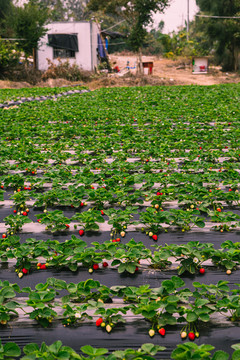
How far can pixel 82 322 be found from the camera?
229 centimetres

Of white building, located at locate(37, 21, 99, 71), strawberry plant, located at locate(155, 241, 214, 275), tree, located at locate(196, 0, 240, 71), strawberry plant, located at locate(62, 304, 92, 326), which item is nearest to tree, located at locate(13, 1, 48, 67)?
white building, located at locate(37, 21, 99, 71)

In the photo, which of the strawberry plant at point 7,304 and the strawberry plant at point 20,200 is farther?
the strawberry plant at point 20,200

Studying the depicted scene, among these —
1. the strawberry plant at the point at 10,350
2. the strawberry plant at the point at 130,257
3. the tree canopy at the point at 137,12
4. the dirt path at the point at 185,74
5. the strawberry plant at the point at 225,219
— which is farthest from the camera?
the dirt path at the point at 185,74

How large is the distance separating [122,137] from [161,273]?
178 inches

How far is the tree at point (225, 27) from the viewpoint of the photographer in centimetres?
3155

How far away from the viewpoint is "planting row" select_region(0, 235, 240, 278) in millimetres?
2758

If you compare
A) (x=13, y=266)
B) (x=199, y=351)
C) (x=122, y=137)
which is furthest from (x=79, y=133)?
(x=199, y=351)

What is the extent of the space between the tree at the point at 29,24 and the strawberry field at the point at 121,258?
22548 mm

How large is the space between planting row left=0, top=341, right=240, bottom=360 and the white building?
28.1 m

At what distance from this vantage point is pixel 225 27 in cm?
3244

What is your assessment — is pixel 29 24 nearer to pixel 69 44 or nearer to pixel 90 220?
pixel 69 44

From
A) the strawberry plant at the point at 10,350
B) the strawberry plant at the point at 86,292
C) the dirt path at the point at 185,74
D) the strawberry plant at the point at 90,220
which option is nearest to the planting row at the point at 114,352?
the strawberry plant at the point at 10,350

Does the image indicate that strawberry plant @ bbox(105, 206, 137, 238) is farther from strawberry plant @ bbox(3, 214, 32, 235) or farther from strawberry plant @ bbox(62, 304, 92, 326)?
strawberry plant @ bbox(62, 304, 92, 326)

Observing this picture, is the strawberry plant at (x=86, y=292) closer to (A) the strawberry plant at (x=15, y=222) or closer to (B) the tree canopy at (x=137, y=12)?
(A) the strawberry plant at (x=15, y=222)
